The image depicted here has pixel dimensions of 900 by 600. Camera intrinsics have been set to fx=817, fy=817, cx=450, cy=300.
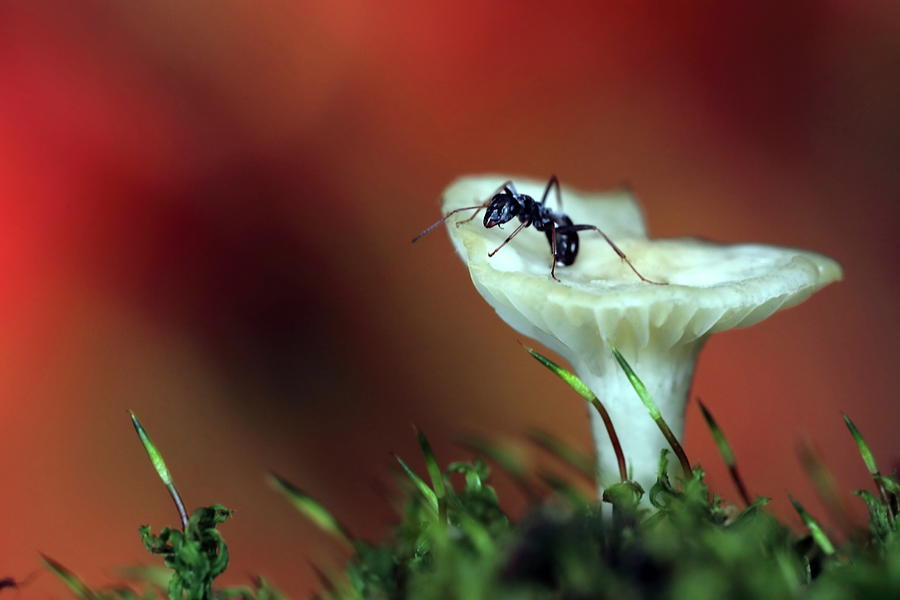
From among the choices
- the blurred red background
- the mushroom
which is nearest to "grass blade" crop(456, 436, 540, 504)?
the mushroom

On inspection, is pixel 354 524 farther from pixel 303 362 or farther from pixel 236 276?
pixel 236 276

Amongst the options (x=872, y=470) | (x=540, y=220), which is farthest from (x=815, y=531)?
(x=540, y=220)

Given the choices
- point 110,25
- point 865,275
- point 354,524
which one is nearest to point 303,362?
point 354,524

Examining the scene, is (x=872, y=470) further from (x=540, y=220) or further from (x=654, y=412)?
(x=540, y=220)

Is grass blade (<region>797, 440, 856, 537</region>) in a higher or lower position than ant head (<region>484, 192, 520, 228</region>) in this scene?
lower

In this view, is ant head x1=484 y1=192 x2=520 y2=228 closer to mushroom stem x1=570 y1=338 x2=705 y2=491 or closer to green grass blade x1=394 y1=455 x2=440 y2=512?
mushroom stem x1=570 y1=338 x2=705 y2=491

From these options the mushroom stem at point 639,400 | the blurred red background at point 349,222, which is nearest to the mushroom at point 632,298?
the mushroom stem at point 639,400
